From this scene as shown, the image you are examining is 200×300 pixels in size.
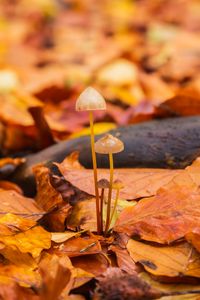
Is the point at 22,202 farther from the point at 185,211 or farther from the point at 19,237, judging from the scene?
the point at 185,211

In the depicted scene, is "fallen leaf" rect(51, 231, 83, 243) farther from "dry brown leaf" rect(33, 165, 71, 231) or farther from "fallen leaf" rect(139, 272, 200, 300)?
"fallen leaf" rect(139, 272, 200, 300)

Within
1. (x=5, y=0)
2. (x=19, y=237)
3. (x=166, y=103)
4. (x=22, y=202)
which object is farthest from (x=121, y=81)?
(x=5, y=0)

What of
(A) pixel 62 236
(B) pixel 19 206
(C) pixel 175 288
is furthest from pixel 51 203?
(C) pixel 175 288

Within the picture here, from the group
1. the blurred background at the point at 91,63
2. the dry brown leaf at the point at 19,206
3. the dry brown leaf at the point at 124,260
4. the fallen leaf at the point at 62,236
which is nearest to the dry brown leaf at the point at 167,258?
the dry brown leaf at the point at 124,260

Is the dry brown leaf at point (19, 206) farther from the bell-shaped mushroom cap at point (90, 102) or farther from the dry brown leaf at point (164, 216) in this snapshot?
the bell-shaped mushroom cap at point (90, 102)

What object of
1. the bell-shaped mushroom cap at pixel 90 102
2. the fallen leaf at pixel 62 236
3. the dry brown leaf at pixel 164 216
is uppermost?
the bell-shaped mushroom cap at pixel 90 102
